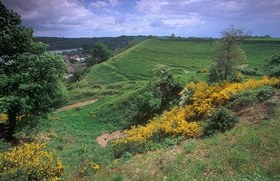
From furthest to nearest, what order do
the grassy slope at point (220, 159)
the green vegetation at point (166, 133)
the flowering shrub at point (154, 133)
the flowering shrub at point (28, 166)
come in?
1. the flowering shrub at point (154, 133)
2. the flowering shrub at point (28, 166)
3. the green vegetation at point (166, 133)
4. the grassy slope at point (220, 159)

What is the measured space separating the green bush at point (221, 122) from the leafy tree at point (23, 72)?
34.1ft

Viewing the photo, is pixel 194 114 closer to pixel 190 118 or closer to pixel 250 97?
pixel 190 118

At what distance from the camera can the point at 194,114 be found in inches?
880

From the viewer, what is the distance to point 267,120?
53.1 feet

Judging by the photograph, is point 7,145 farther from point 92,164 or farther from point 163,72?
point 163,72

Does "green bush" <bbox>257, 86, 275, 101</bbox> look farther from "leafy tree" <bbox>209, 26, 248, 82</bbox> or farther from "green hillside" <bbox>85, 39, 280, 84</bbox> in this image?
"green hillside" <bbox>85, 39, 280, 84</bbox>

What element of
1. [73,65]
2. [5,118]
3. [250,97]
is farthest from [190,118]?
[73,65]

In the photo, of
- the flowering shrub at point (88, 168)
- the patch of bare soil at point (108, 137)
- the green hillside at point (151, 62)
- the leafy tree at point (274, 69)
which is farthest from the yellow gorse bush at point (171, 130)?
the green hillside at point (151, 62)

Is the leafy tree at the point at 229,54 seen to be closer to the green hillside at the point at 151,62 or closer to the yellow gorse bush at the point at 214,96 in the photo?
the yellow gorse bush at the point at 214,96


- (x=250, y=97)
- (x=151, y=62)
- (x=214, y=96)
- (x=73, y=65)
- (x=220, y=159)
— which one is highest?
(x=250, y=97)

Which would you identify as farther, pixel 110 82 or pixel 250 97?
pixel 110 82

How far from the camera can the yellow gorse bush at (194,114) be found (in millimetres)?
19141

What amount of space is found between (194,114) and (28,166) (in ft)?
42.8

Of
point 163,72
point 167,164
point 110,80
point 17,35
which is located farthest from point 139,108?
point 110,80
